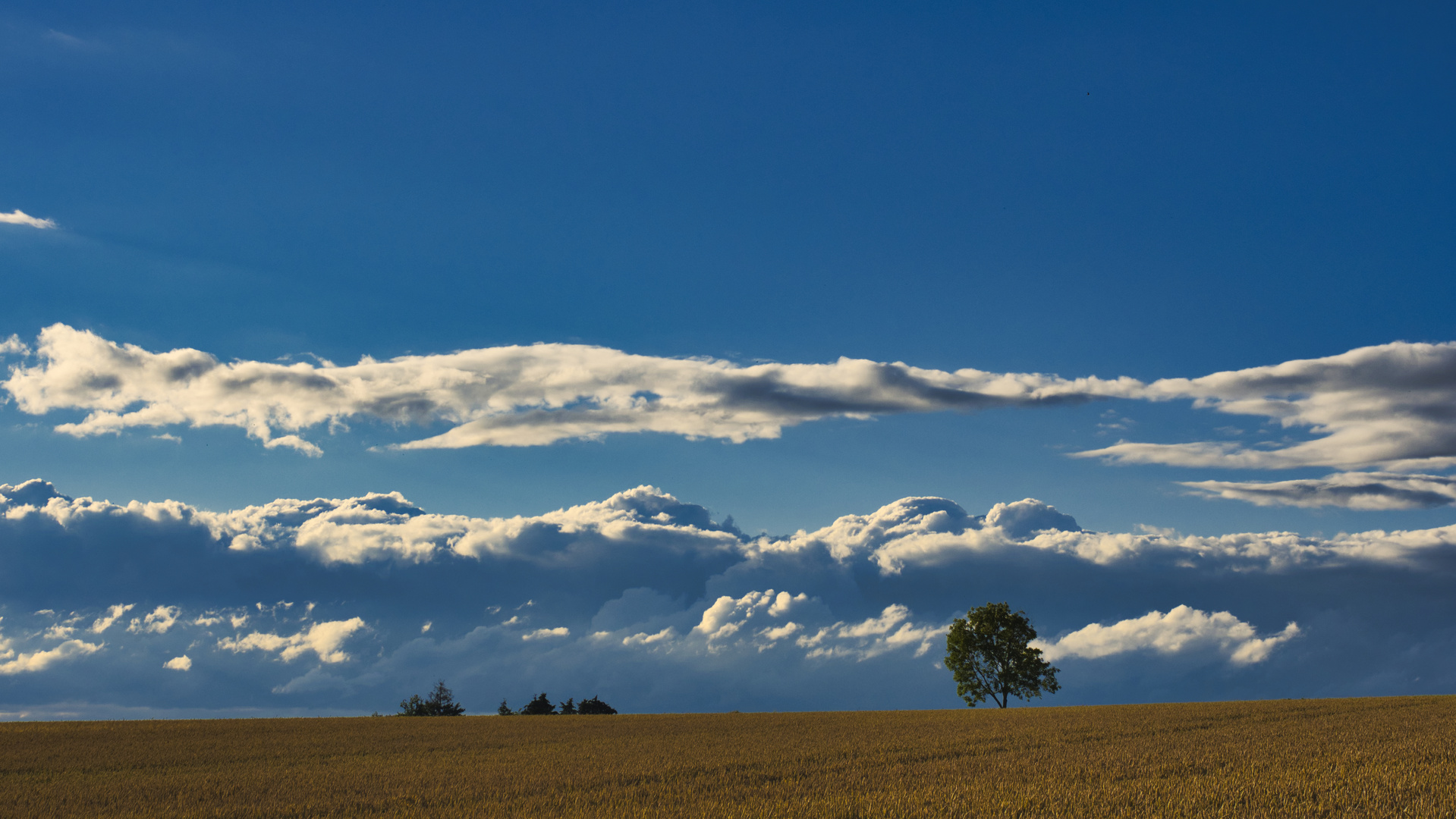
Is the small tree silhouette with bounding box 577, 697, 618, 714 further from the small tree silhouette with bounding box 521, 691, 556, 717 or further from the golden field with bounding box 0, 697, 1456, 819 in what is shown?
the golden field with bounding box 0, 697, 1456, 819

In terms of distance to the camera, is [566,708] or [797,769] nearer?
[797,769]

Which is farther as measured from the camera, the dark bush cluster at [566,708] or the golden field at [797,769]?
the dark bush cluster at [566,708]

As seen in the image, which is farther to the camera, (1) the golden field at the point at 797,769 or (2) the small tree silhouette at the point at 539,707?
(2) the small tree silhouette at the point at 539,707

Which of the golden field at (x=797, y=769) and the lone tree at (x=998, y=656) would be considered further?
the lone tree at (x=998, y=656)

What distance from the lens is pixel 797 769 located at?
2772 cm

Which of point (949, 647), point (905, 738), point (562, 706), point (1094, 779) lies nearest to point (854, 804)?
point (1094, 779)

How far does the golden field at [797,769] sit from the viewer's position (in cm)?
1905

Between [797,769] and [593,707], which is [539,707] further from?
[797,769]

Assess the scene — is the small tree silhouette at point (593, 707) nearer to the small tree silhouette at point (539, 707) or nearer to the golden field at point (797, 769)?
the small tree silhouette at point (539, 707)

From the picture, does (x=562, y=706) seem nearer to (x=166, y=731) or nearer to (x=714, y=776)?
(x=166, y=731)

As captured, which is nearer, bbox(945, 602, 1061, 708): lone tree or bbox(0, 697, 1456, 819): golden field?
bbox(0, 697, 1456, 819): golden field

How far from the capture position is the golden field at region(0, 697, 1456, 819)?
19.0 meters

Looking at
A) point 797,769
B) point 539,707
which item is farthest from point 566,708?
point 797,769

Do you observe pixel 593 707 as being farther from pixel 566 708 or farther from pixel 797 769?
pixel 797 769
